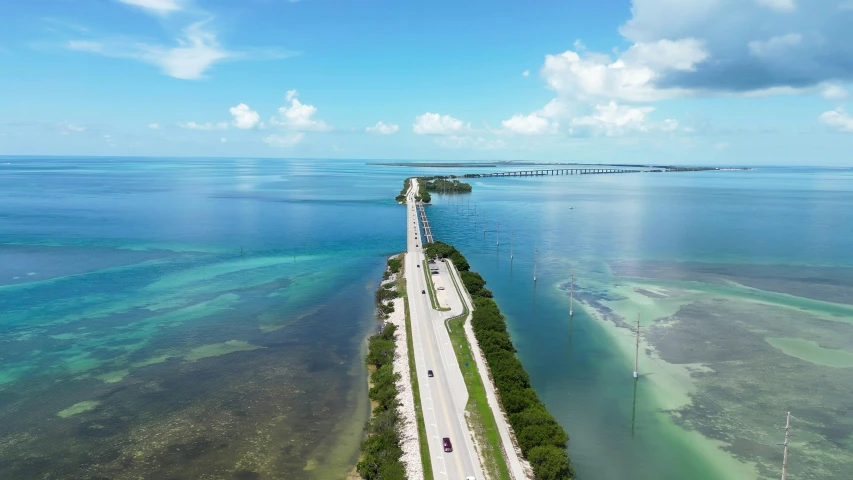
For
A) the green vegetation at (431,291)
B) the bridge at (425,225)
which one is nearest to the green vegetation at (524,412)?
the green vegetation at (431,291)

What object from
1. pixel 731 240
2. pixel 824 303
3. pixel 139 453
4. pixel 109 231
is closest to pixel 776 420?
pixel 824 303

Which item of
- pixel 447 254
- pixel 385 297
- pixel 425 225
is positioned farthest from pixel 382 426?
pixel 425 225

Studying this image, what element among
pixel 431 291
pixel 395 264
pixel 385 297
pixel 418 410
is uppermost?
pixel 395 264

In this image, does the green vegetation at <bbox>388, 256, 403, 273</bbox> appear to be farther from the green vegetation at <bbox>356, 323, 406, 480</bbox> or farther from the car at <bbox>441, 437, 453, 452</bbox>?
the car at <bbox>441, 437, 453, 452</bbox>

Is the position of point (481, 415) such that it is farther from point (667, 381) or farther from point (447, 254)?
point (447, 254)

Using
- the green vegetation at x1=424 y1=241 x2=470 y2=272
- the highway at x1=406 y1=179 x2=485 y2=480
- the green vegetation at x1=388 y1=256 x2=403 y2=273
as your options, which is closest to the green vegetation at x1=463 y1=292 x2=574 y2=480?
the highway at x1=406 y1=179 x2=485 y2=480
